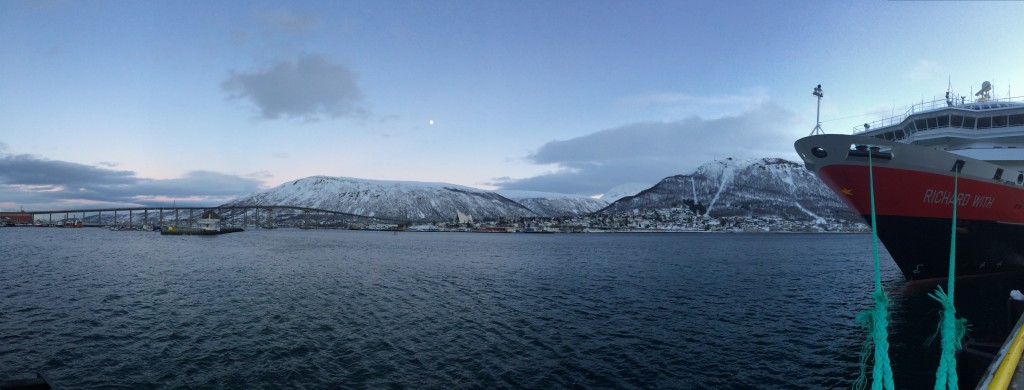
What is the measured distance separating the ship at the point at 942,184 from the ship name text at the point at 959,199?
0.08 meters

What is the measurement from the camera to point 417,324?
102 ft

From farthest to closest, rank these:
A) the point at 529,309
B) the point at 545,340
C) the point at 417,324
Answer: the point at 529,309 < the point at 417,324 < the point at 545,340

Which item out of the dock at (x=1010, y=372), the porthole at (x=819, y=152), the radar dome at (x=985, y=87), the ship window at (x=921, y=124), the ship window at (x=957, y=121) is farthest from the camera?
the radar dome at (x=985, y=87)

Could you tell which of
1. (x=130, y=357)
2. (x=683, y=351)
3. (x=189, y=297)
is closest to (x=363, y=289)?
(x=189, y=297)

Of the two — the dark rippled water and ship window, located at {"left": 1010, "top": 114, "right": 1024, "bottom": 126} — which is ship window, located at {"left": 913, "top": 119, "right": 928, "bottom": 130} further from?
the dark rippled water

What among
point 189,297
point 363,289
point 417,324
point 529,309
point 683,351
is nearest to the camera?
point 683,351

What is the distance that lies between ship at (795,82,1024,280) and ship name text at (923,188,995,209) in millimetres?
A: 75

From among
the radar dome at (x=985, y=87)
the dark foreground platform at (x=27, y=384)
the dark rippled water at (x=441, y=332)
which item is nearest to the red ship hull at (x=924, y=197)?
the dark rippled water at (x=441, y=332)

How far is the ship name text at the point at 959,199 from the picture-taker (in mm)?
33344

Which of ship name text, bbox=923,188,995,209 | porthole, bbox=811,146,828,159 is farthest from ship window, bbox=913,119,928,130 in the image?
porthole, bbox=811,146,828,159

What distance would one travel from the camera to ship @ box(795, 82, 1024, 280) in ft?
107

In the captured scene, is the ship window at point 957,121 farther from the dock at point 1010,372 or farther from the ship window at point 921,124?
the dock at point 1010,372

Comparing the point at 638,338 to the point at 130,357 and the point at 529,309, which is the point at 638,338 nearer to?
the point at 529,309

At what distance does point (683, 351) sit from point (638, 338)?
10.4ft
